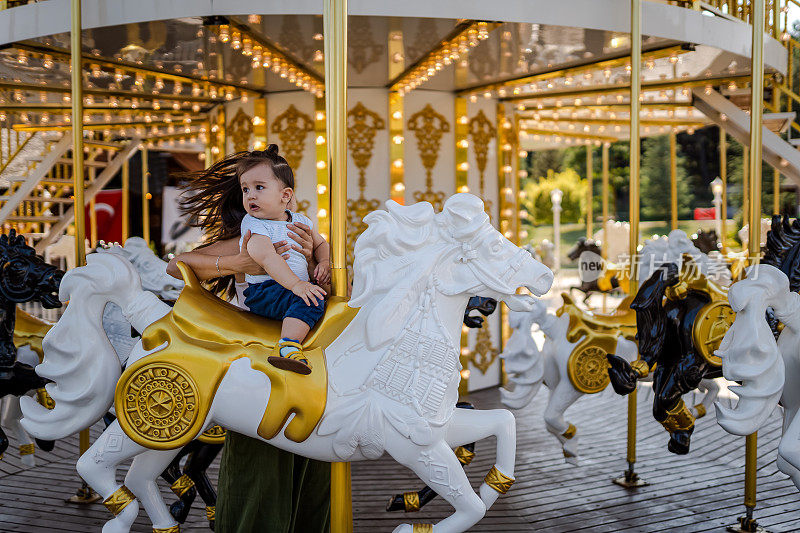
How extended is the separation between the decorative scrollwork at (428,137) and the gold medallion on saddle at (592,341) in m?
2.11

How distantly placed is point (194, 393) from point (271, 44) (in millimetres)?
2921

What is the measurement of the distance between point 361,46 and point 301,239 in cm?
256

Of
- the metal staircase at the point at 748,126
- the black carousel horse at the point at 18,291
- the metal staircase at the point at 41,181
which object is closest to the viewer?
the black carousel horse at the point at 18,291

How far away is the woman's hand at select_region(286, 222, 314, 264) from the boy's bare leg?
0.24 meters

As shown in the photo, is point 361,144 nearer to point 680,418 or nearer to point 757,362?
point 680,418

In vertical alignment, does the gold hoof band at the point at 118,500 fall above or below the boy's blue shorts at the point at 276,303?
below

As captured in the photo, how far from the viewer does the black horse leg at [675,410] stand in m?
3.42

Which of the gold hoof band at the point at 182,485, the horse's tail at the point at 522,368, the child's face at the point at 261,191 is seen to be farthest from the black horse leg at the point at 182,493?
the horse's tail at the point at 522,368

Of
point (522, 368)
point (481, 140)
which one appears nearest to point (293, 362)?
point (522, 368)

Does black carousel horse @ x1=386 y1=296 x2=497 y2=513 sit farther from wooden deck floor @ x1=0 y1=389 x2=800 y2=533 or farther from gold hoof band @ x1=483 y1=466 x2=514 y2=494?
wooden deck floor @ x1=0 y1=389 x2=800 y2=533

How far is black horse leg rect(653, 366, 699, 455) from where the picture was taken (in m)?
3.42

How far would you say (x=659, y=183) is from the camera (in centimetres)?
2616

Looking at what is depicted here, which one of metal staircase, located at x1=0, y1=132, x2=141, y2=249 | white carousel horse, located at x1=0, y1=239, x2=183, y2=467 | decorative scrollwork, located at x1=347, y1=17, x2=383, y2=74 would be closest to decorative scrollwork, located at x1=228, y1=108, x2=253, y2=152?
decorative scrollwork, located at x1=347, y1=17, x2=383, y2=74

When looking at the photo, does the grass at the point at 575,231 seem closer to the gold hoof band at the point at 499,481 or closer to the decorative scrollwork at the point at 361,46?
the decorative scrollwork at the point at 361,46
